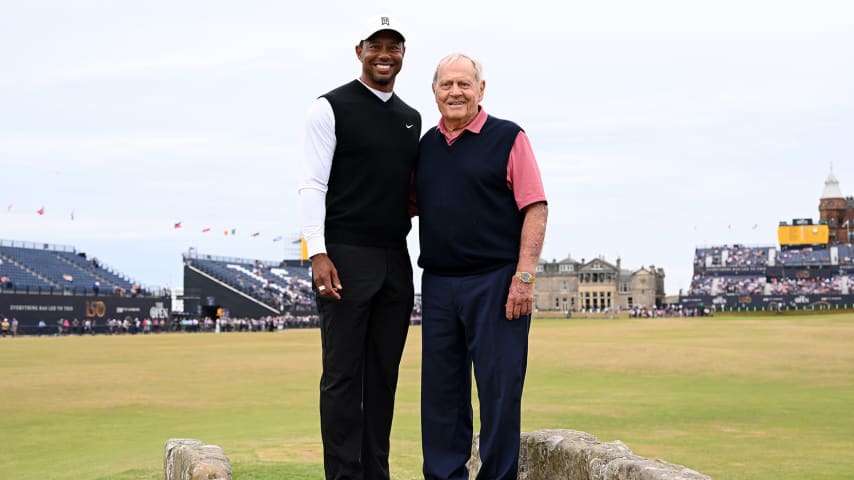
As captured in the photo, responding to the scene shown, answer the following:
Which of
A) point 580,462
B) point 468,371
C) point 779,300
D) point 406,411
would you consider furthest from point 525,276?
point 779,300

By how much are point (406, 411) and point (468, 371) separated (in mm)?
9890

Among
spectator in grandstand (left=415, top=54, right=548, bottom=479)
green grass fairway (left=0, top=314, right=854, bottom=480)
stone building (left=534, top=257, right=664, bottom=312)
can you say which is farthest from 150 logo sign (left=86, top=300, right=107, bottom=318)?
stone building (left=534, top=257, right=664, bottom=312)

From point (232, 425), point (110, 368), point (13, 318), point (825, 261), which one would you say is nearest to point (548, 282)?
point (825, 261)

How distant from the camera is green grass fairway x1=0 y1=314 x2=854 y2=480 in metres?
10.1

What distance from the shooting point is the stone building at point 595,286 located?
147 metres

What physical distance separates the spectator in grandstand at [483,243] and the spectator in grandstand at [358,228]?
191 millimetres

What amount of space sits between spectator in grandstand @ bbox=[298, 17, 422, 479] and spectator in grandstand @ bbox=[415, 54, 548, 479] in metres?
0.19

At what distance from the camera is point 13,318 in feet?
183

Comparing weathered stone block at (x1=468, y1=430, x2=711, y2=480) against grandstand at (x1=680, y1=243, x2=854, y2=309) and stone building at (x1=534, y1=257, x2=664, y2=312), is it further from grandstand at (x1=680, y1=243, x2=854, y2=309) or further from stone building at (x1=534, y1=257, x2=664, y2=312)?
stone building at (x1=534, y1=257, x2=664, y2=312)

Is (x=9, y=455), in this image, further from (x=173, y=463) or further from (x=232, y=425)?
(x=173, y=463)

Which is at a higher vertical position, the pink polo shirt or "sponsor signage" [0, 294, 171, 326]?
the pink polo shirt

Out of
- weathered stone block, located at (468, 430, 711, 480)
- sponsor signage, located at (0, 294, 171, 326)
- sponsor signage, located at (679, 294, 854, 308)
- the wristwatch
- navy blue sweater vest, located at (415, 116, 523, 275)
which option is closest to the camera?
weathered stone block, located at (468, 430, 711, 480)

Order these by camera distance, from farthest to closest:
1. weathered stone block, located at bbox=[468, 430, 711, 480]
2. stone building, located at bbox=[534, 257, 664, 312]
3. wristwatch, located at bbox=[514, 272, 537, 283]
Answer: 1. stone building, located at bbox=[534, 257, 664, 312]
2. wristwatch, located at bbox=[514, 272, 537, 283]
3. weathered stone block, located at bbox=[468, 430, 711, 480]

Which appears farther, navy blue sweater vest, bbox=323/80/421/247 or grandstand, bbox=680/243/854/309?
grandstand, bbox=680/243/854/309
